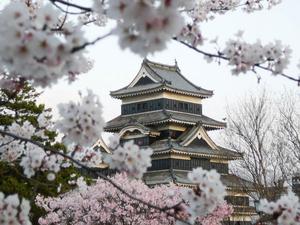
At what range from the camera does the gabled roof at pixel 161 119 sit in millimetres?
30000

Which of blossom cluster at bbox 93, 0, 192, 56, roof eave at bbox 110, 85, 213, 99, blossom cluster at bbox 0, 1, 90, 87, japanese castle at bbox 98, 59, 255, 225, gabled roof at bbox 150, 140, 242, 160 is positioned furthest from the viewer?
roof eave at bbox 110, 85, 213, 99

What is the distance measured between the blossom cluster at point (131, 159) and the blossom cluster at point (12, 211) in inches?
21.5

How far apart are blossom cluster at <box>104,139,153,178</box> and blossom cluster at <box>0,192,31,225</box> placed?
0.55 meters

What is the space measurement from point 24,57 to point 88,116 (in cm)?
89

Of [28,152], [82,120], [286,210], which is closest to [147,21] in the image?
[82,120]

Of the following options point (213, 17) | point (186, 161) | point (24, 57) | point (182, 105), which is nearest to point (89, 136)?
point (24, 57)

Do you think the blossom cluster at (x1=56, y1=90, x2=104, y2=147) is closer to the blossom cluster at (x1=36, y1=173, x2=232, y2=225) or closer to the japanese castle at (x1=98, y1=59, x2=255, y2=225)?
the blossom cluster at (x1=36, y1=173, x2=232, y2=225)

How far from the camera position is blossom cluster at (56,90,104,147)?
116 inches

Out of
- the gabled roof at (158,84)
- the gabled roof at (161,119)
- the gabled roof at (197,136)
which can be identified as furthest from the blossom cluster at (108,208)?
the gabled roof at (158,84)

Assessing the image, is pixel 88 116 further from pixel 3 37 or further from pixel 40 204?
pixel 40 204

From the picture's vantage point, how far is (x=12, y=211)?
2.88 m

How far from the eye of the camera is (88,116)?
294 centimetres

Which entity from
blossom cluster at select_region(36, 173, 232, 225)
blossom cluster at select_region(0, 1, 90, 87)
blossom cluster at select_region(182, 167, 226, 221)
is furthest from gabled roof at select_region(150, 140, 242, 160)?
blossom cluster at select_region(0, 1, 90, 87)

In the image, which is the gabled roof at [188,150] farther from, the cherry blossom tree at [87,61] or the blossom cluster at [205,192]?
the blossom cluster at [205,192]
